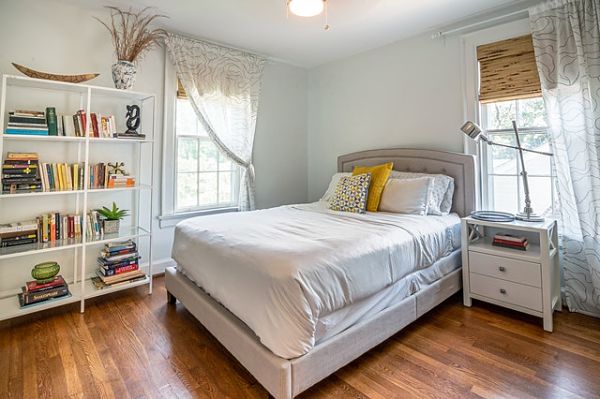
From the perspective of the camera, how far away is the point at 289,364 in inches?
54.4

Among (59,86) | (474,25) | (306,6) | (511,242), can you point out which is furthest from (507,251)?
(59,86)

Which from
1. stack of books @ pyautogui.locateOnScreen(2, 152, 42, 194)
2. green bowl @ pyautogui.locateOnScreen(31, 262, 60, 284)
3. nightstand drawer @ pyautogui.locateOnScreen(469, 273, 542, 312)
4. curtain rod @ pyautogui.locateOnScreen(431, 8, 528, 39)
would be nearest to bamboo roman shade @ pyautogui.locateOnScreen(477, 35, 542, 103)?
curtain rod @ pyautogui.locateOnScreen(431, 8, 528, 39)

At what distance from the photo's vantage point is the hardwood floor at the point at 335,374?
61.7 inches

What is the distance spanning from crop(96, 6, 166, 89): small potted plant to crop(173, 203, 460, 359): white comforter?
1.40 m

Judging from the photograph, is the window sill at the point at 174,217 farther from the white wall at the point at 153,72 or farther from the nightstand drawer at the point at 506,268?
the nightstand drawer at the point at 506,268

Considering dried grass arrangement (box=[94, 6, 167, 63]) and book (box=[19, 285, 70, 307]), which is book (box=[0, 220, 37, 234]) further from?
dried grass arrangement (box=[94, 6, 167, 63])

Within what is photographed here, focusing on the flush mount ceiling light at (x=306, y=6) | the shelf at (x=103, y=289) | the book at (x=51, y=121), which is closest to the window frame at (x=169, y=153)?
the shelf at (x=103, y=289)

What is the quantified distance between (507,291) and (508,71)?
1.80m

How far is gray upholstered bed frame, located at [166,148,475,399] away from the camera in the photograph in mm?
1414

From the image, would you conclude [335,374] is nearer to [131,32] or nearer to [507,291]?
[507,291]

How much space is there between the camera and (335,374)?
169 cm

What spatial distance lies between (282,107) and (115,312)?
9.89 feet

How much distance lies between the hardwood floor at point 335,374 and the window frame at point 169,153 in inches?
45.0

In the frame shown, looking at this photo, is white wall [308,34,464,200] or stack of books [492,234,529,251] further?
white wall [308,34,464,200]
